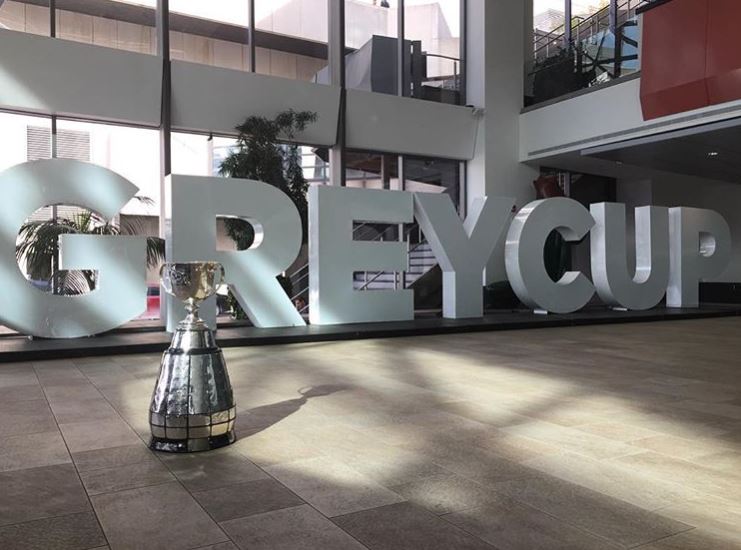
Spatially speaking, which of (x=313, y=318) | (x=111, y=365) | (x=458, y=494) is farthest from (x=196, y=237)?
(x=458, y=494)

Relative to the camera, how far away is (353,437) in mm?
3750

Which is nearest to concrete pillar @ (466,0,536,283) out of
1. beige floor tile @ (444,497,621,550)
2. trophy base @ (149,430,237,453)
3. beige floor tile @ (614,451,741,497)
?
beige floor tile @ (614,451,741,497)

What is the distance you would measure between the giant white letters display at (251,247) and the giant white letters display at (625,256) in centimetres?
592

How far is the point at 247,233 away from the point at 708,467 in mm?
9258

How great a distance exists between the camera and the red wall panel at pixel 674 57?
432 inches

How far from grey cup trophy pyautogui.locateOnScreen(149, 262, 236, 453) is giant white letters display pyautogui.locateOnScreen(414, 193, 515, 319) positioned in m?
7.13

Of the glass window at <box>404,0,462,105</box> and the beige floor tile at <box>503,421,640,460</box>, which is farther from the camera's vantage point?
the glass window at <box>404,0,462,105</box>

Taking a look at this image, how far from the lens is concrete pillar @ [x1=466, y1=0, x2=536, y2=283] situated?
15.3m

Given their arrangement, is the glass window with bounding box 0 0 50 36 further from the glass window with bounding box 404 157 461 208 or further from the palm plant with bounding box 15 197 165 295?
the glass window with bounding box 404 157 461 208

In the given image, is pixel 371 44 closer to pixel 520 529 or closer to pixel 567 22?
pixel 567 22

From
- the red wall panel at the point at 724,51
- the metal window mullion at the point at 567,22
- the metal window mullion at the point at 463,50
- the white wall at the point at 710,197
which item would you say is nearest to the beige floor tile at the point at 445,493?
the red wall panel at the point at 724,51

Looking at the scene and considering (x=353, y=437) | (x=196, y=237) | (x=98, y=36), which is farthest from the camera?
(x=98, y=36)

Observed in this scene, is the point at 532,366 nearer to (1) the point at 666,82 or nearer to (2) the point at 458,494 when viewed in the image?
(2) the point at 458,494

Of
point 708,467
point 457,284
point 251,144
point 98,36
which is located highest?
point 98,36
